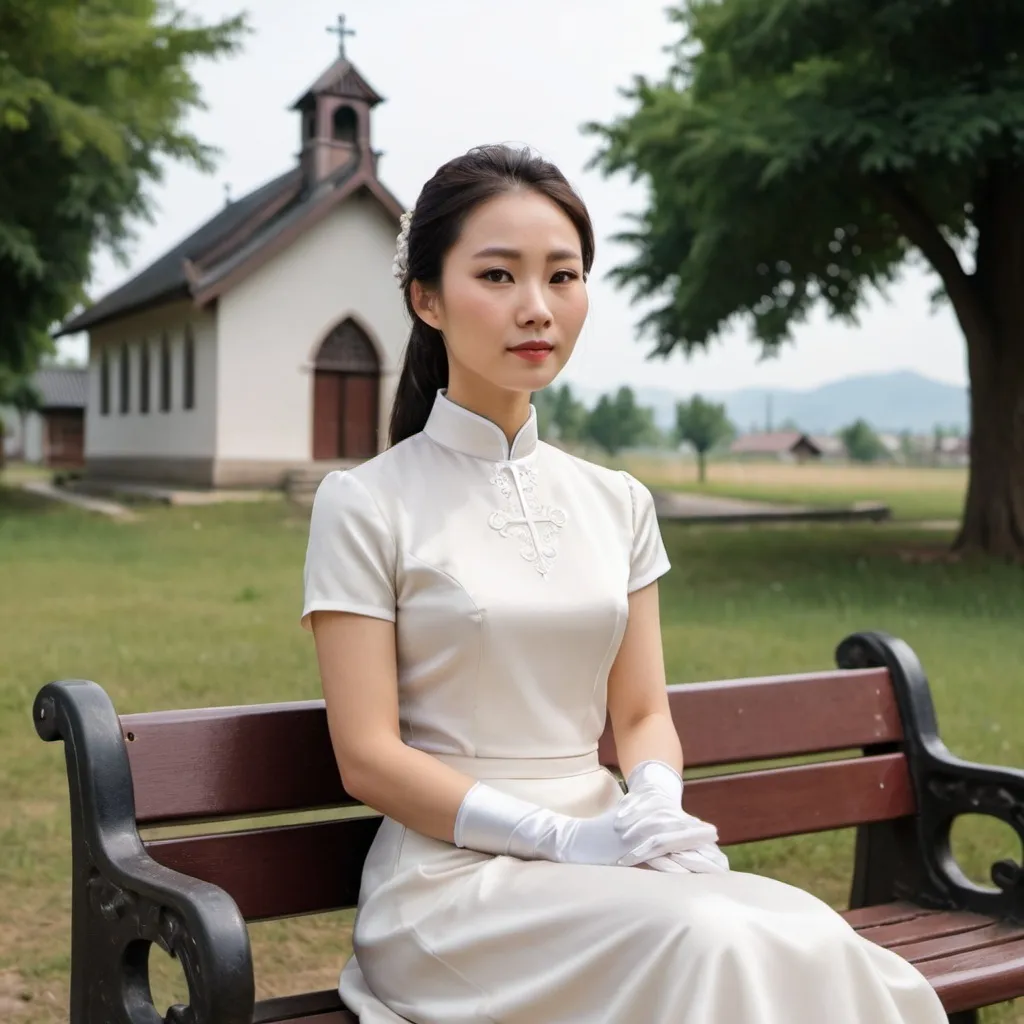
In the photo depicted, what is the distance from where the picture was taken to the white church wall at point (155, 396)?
89.2ft

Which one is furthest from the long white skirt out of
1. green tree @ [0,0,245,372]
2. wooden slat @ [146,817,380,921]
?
green tree @ [0,0,245,372]

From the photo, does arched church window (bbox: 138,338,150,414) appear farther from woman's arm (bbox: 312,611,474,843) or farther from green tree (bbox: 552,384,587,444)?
green tree (bbox: 552,384,587,444)

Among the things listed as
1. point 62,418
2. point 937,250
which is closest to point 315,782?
point 937,250

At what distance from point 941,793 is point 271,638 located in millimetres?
6791

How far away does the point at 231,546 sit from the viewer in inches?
679

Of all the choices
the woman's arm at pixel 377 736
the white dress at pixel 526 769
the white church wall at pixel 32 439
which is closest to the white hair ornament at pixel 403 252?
the white dress at pixel 526 769

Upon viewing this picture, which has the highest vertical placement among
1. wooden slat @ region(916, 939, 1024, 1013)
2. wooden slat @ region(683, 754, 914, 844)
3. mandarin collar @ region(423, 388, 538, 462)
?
mandarin collar @ region(423, 388, 538, 462)

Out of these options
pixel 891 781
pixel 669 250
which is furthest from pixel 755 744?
pixel 669 250

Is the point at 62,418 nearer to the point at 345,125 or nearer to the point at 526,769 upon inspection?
the point at 345,125

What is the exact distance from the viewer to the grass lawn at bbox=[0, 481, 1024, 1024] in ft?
14.5

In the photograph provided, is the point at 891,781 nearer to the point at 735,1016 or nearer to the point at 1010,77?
the point at 735,1016

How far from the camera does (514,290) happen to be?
242 centimetres

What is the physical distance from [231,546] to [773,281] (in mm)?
7429

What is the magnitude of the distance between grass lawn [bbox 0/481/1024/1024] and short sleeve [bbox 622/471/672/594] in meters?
1.93
